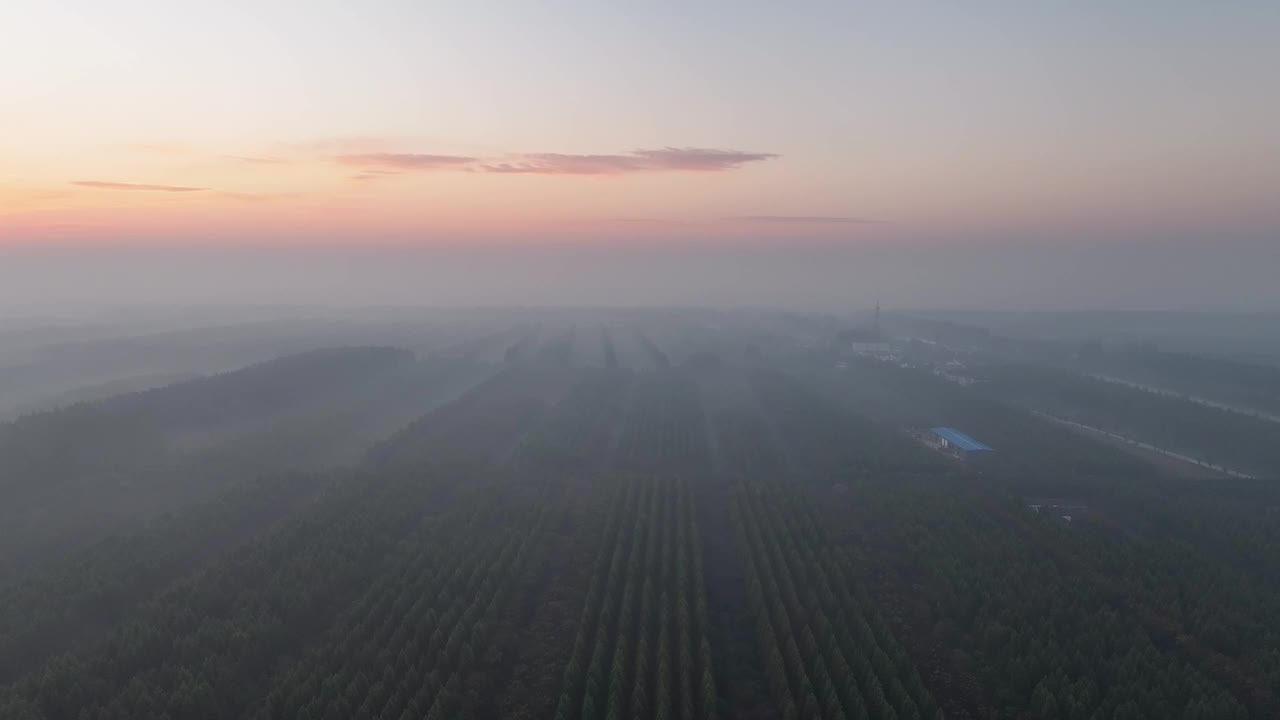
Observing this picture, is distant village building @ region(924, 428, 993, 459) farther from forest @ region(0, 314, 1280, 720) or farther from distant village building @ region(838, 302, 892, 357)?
distant village building @ region(838, 302, 892, 357)

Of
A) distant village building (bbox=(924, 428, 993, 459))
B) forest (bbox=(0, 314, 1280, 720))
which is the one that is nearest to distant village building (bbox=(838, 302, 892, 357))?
distant village building (bbox=(924, 428, 993, 459))

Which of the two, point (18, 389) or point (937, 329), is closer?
point (18, 389)

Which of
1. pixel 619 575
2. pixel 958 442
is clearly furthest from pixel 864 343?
pixel 619 575

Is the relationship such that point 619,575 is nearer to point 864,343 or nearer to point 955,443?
point 955,443

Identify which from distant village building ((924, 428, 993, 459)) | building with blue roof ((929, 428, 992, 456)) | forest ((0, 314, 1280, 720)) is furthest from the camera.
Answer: building with blue roof ((929, 428, 992, 456))

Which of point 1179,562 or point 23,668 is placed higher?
point 1179,562

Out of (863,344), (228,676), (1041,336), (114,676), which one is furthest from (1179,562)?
(1041,336)

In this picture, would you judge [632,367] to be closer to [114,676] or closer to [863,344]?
[863,344]
